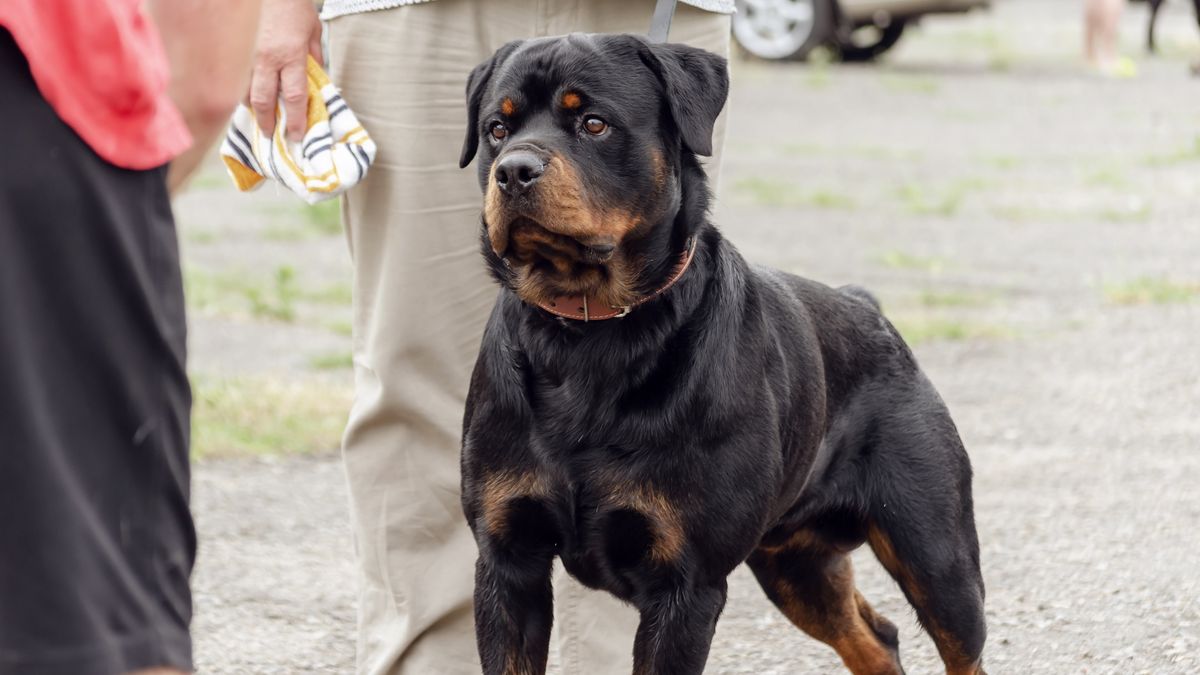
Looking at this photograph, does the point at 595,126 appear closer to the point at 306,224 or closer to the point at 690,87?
the point at 690,87

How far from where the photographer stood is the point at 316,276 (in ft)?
31.2

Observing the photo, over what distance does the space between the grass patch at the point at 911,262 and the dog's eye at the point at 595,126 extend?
6.66 m

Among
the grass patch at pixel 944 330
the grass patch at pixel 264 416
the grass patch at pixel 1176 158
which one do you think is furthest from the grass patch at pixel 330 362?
the grass patch at pixel 1176 158

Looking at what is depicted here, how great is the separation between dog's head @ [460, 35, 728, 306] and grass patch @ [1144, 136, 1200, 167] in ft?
34.3

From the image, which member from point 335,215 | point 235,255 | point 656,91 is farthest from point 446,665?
point 335,215

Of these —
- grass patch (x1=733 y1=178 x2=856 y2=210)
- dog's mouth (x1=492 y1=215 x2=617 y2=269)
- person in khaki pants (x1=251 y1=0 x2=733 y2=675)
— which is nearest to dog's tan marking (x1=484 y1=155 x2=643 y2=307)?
dog's mouth (x1=492 y1=215 x2=617 y2=269)

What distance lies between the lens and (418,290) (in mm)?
3617

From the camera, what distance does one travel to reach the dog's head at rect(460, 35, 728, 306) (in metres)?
3.08

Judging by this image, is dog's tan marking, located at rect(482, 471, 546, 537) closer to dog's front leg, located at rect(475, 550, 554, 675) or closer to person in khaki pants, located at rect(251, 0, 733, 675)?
dog's front leg, located at rect(475, 550, 554, 675)

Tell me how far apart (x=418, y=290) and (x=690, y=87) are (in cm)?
78

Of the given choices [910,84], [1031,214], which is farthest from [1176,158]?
[910,84]

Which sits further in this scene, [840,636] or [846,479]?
[840,636]

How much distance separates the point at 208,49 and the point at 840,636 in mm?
2513

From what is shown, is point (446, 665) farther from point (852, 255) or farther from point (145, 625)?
point (852, 255)
